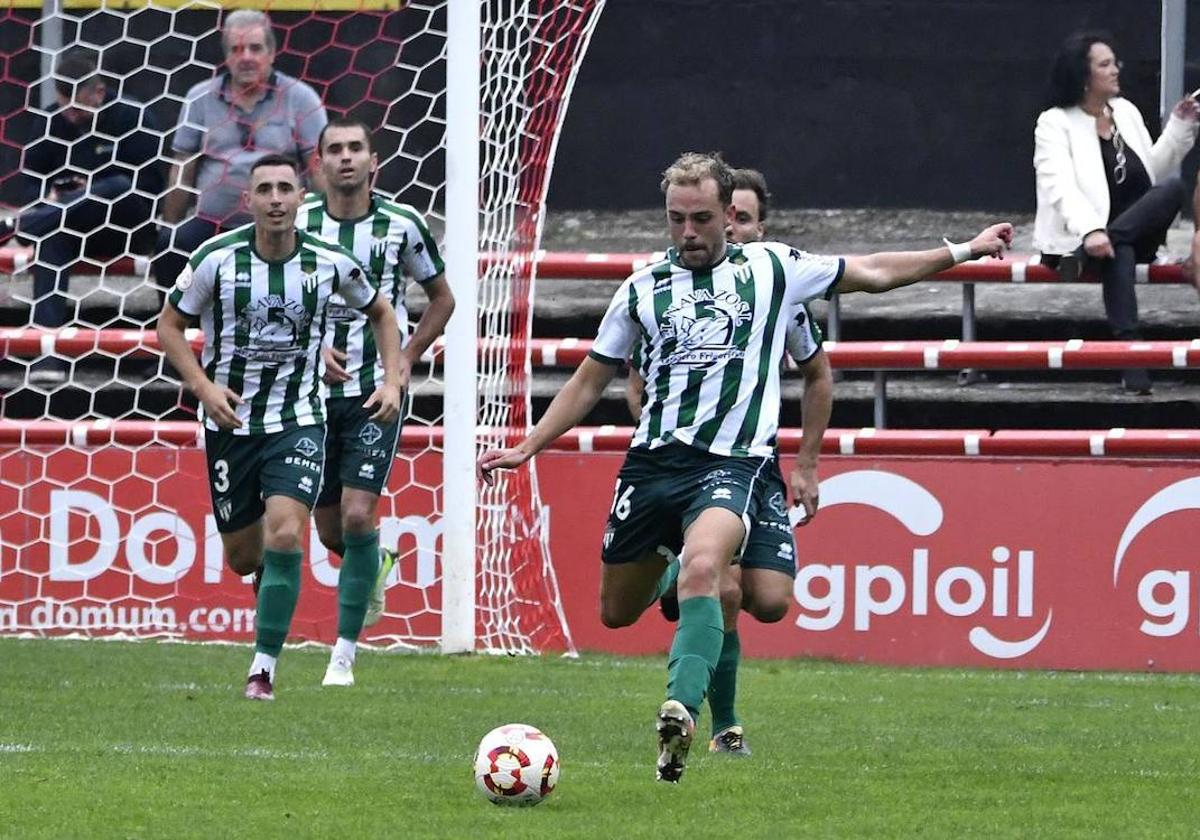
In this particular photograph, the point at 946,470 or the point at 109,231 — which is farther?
the point at 109,231

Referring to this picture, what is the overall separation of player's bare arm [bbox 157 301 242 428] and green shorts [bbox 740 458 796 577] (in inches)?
86.1

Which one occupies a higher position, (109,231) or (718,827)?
(109,231)

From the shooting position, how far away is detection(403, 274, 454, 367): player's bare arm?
9.17 meters

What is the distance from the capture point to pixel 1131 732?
25.4 ft

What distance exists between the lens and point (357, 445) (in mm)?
9227

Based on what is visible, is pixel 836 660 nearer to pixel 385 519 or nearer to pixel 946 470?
pixel 946 470

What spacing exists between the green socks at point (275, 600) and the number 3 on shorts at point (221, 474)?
1.13 ft

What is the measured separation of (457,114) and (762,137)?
15.8ft

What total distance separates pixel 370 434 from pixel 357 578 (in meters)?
0.61

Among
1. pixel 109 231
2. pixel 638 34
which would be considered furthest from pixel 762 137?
pixel 109 231

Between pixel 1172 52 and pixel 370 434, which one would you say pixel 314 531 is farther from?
pixel 1172 52

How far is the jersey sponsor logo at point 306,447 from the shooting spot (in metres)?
8.54

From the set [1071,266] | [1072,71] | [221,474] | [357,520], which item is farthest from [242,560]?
[1072,71]

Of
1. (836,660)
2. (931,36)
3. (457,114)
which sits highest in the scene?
(931,36)
